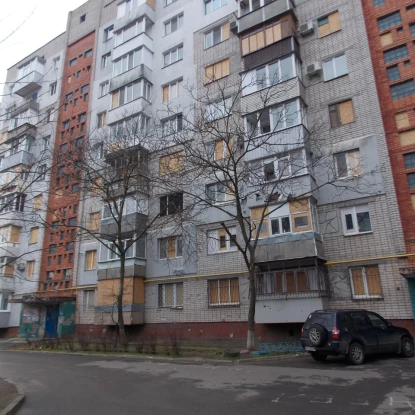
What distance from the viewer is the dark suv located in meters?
10.6

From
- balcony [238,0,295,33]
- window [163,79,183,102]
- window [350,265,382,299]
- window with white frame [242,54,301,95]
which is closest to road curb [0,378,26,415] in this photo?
window [350,265,382,299]

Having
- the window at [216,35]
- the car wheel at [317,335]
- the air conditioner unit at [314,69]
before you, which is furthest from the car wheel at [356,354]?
the window at [216,35]

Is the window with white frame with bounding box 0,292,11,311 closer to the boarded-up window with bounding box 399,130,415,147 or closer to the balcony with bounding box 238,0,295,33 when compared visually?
the balcony with bounding box 238,0,295,33

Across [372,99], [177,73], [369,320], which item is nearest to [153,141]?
[177,73]

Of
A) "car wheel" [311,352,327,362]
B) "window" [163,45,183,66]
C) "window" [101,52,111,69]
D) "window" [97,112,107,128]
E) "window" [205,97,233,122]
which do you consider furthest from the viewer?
"window" [101,52,111,69]

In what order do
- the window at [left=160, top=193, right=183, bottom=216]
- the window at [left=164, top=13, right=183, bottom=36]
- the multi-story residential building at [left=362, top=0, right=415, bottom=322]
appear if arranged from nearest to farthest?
the multi-story residential building at [left=362, top=0, right=415, bottom=322] → the window at [left=160, top=193, right=183, bottom=216] → the window at [left=164, top=13, right=183, bottom=36]

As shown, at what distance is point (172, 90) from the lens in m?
26.0

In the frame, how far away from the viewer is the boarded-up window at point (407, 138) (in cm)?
1673

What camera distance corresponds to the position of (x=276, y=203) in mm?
17953

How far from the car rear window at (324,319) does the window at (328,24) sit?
1638 centimetres

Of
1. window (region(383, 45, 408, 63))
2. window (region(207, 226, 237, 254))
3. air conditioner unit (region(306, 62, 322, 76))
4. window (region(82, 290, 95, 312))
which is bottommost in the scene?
window (region(82, 290, 95, 312))

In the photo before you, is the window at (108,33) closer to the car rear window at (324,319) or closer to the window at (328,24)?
the window at (328,24)

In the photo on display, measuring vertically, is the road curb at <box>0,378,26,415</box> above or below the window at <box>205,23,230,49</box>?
below

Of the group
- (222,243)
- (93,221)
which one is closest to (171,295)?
(222,243)
